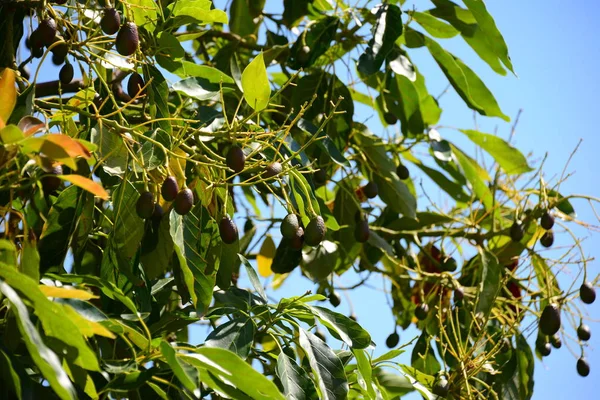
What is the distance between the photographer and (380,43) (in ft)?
5.76

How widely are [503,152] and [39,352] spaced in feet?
5.05

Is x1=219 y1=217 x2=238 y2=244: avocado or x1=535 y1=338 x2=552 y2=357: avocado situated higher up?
x1=535 y1=338 x2=552 y2=357: avocado

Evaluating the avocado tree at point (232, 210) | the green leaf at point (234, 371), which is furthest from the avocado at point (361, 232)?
the green leaf at point (234, 371)

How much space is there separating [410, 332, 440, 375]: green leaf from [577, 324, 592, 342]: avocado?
0.33 m

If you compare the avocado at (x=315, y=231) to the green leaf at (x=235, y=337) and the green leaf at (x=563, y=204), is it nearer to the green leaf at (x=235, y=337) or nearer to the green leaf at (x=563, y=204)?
the green leaf at (x=235, y=337)

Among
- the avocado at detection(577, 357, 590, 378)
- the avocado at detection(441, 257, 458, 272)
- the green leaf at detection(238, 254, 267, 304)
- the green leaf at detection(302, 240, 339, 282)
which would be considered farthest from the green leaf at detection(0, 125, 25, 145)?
the avocado at detection(577, 357, 590, 378)

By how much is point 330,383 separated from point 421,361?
786mm

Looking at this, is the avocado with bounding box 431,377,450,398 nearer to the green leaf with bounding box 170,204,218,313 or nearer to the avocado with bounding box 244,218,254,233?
the green leaf with bounding box 170,204,218,313

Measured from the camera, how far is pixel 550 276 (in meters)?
2.07

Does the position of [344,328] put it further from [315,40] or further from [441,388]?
[315,40]

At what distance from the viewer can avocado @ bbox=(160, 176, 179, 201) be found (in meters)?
1.19

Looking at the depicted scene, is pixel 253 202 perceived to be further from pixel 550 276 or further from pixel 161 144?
pixel 161 144

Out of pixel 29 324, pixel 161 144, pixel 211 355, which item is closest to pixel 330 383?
pixel 211 355

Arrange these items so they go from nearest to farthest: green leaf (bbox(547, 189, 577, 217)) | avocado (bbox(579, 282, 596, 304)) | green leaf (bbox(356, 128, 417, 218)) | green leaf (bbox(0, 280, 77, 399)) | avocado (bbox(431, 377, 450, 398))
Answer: green leaf (bbox(0, 280, 77, 399)) → avocado (bbox(431, 377, 450, 398)) → avocado (bbox(579, 282, 596, 304)) → green leaf (bbox(356, 128, 417, 218)) → green leaf (bbox(547, 189, 577, 217))
